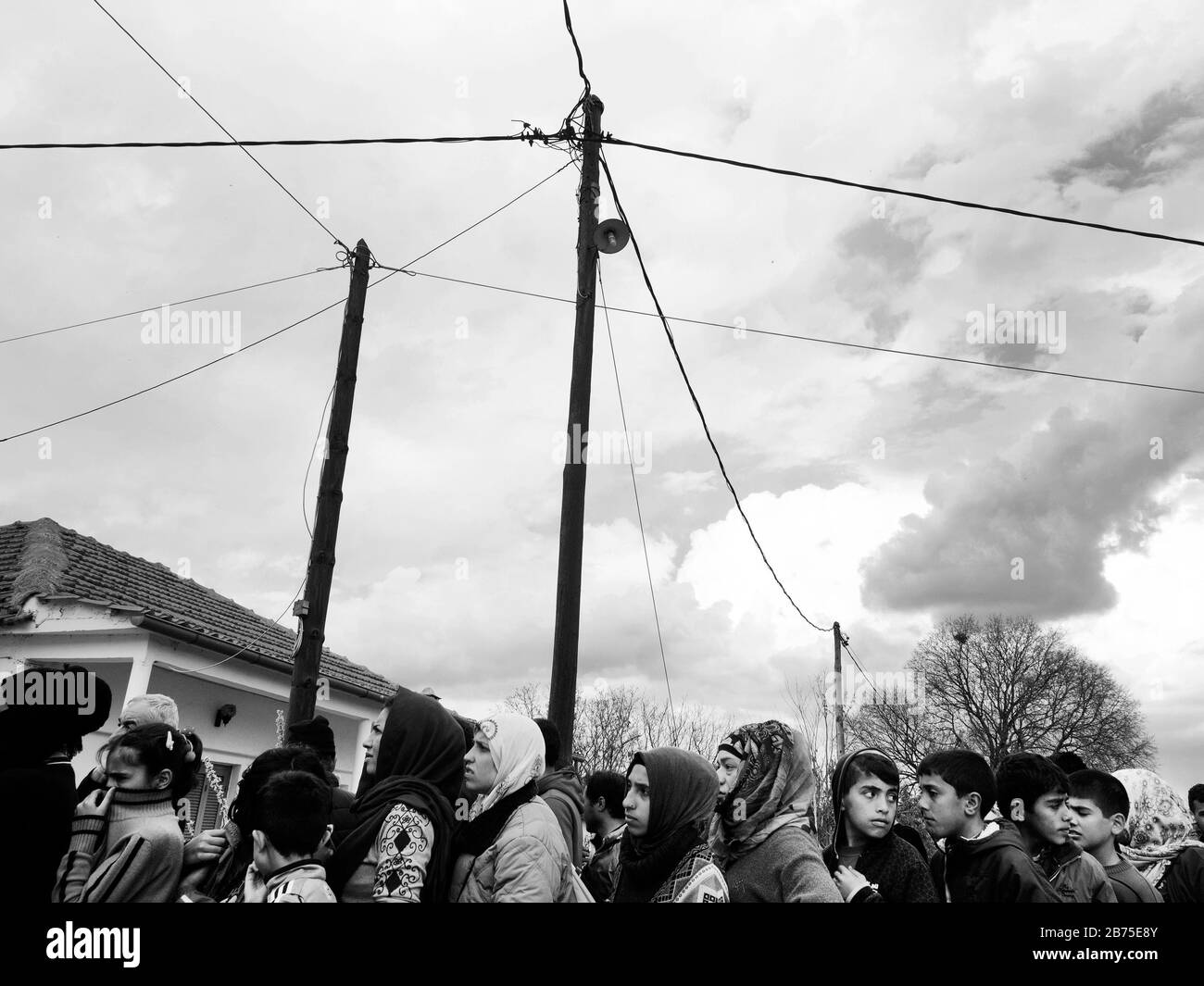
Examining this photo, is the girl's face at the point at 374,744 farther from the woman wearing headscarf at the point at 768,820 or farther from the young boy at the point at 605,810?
the young boy at the point at 605,810

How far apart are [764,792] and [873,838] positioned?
53 cm

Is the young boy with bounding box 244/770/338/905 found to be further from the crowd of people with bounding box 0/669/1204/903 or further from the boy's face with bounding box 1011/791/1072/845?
the boy's face with bounding box 1011/791/1072/845

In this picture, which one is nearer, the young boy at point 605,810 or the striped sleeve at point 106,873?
the striped sleeve at point 106,873

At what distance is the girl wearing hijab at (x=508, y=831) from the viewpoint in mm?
3014

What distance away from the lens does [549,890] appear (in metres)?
3.00

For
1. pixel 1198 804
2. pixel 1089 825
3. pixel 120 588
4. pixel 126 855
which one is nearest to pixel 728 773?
pixel 1089 825

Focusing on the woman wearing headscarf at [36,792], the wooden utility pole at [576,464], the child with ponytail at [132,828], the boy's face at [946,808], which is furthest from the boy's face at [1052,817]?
the woman wearing headscarf at [36,792]

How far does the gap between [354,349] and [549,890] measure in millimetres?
7511

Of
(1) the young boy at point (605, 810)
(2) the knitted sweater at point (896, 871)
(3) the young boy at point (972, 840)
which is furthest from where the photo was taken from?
(1) the young boy at point (605, 810)

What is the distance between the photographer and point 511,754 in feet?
11.0

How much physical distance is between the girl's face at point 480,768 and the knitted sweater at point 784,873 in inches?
37.3

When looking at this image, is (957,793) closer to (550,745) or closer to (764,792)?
(764,792)

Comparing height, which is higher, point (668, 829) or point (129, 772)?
point (129, 772)
